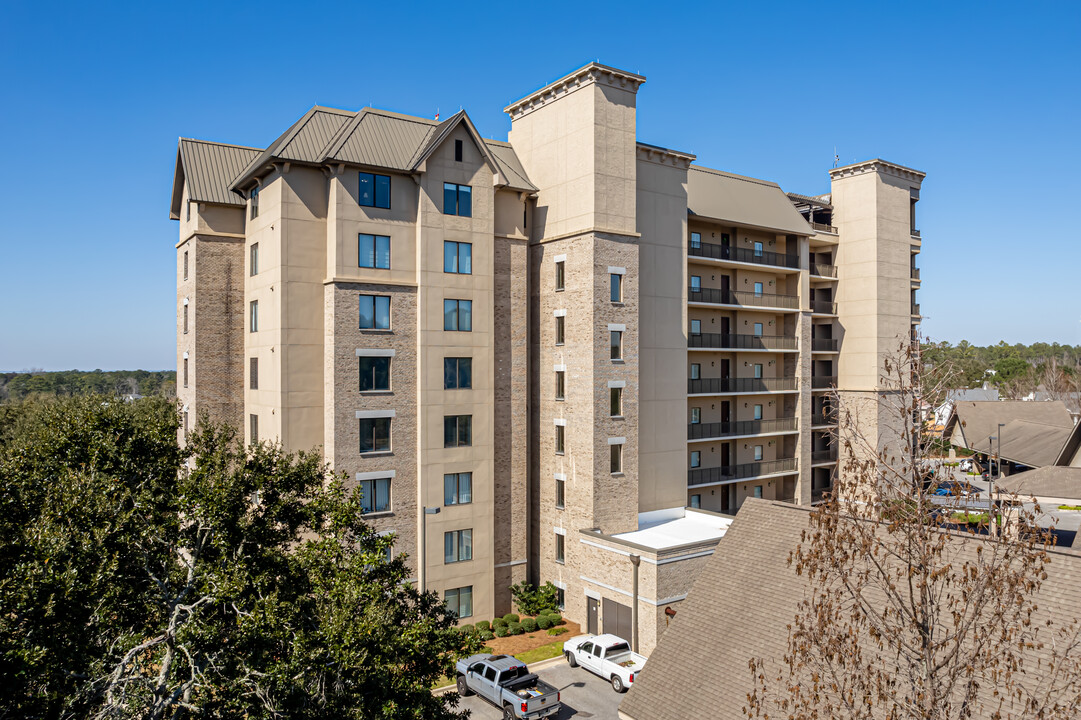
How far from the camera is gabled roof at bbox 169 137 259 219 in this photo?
3475 cm

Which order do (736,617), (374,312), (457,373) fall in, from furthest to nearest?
1. (457,373)
2. (374,312)
3. (736,617)

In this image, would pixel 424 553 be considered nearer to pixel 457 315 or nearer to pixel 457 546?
pixel 457 546

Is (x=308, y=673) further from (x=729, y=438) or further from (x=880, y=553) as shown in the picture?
(x=729, y=438)

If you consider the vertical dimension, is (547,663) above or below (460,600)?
below

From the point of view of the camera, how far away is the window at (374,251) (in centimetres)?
3052

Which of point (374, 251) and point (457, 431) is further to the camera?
point (457, 431)

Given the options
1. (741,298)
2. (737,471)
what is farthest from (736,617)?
(741,298)

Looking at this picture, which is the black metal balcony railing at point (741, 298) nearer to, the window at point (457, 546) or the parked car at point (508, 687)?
the window at point (457, 546)

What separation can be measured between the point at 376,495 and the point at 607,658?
1173 cm

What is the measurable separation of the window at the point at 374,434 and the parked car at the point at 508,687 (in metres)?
9.57

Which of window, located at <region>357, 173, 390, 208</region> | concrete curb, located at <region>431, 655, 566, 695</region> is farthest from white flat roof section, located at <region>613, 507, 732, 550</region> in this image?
window, located at <region>357, 173, 390, 208</region>

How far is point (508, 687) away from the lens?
24.2m

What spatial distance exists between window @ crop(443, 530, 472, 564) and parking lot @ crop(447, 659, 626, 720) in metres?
6.15

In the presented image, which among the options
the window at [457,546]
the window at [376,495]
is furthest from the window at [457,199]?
the window at [457,546]
